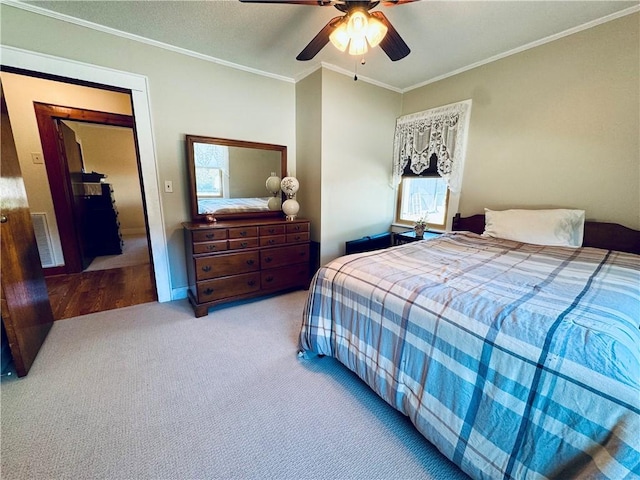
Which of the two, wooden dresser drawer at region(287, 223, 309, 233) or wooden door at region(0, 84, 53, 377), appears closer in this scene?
wooden door at region(0, 84, 53, 377)

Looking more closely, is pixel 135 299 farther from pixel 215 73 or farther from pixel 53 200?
pixel 215 73

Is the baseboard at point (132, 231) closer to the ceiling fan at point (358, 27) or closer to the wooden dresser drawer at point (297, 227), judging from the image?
the wooden dresser drawer at point (297, 227)

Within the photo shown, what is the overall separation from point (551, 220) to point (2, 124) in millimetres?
4174

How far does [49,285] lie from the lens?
121 inches

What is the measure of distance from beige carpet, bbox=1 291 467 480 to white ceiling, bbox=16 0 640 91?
254cm

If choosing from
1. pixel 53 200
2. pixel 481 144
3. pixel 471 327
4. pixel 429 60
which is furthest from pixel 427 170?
pixel 53 200

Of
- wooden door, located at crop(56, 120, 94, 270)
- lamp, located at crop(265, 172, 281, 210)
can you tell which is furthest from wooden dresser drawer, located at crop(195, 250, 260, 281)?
wooden door, located at crop(56, 120, 94, 270)

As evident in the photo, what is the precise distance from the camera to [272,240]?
269 cm

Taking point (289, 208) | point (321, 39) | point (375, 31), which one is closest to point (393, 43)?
point (375, 31)

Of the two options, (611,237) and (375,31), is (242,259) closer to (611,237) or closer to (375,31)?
(375,31)

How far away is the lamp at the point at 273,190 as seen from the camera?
306cm

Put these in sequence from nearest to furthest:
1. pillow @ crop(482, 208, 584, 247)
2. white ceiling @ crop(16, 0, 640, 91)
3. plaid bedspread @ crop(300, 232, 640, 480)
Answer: plaid bedspread @ crop(300, 232, 640, 480), white ceiling @ crop(16, 0, 640, 91), pillow @ crop(482, 208, 584, 247)

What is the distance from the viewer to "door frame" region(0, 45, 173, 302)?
1.92 metres

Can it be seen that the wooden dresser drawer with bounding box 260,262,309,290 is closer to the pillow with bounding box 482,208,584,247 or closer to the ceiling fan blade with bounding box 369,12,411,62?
the pillow with bounding box 482,208,584,247
